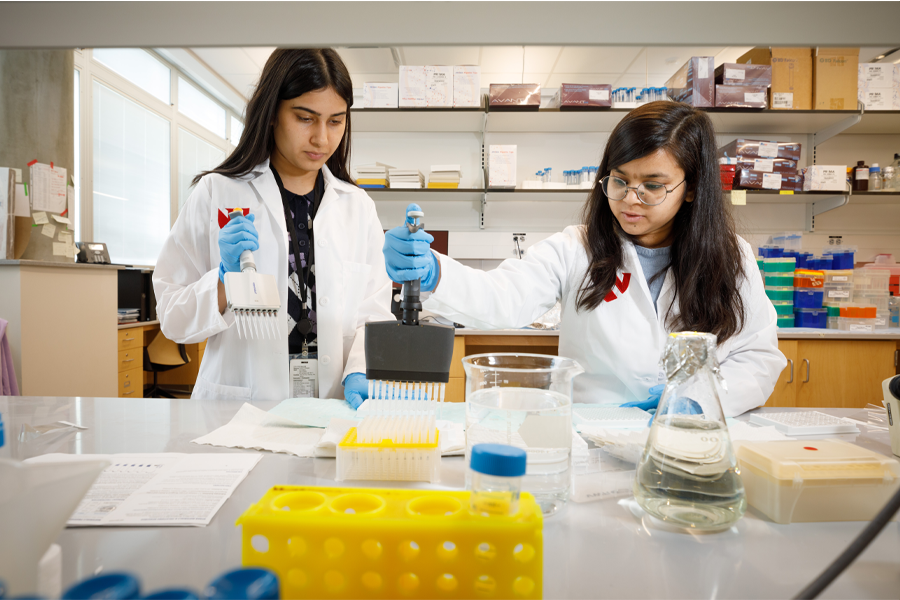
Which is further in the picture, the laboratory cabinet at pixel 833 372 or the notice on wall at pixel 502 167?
the notice on wall at pixel 502 167

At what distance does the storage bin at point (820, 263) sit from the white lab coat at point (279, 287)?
279 cm

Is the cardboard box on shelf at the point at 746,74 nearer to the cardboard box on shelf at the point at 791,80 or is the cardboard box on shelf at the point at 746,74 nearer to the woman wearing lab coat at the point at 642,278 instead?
the cardboard box on shelf at the point at 791,80

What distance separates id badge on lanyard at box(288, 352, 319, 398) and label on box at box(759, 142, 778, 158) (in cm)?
310

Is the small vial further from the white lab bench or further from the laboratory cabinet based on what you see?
the laboratory cabinet

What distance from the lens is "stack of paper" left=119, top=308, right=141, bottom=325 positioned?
357 centimetres

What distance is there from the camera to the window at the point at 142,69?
4.10 metres

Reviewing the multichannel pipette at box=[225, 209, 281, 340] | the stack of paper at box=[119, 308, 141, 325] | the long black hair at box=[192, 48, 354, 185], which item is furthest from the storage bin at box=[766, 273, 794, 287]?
the stack of paper at box=[119, 308, 141, 325]

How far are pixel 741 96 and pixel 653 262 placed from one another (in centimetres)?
231

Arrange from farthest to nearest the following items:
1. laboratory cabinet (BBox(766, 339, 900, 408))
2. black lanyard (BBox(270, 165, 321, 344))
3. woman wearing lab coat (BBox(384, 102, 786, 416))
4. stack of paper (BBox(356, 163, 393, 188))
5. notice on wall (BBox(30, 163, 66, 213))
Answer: stack of paper (BBox(356, 163, 393, 188)), laboratory cabinet (BBox(766, 339, 900, 408)), notice on wall (BBox(30, 163, 66, 213)), black lanyard (BBox(270, 165, 321, 344)), woman wearing lab coat (BBox(384, 102, 786, 416))

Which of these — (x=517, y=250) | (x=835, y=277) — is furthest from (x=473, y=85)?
(x=835, y=277)

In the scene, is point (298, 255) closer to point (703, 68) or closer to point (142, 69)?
point (703, 68)

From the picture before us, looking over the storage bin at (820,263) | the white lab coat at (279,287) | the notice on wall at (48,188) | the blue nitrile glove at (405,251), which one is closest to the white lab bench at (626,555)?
the blue nitrile glove at (405,251)

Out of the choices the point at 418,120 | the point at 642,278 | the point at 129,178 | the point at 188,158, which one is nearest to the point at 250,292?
the point at 642,278

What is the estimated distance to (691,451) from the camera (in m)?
0.58
